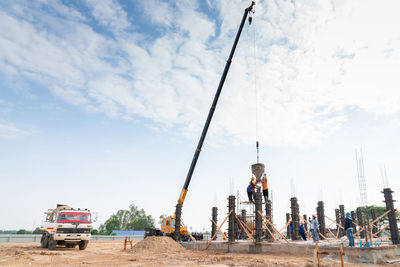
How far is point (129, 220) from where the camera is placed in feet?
315

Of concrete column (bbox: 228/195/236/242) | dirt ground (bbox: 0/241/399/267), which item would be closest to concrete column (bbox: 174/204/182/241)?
dirt ground (bbox: 0/241/399/267)

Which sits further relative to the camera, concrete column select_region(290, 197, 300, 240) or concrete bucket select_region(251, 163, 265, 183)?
concrete column select_region(290, 197, 300, 240)

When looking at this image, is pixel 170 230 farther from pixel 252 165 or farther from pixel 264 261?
pixel 264 261

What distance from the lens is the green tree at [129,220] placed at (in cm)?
9169

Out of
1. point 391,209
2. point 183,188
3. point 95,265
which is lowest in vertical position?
point 95,265

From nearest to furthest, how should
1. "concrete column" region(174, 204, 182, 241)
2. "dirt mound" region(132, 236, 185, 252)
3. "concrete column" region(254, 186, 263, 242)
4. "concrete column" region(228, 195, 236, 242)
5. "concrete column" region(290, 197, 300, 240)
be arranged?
"concrete column" region(254, 186, 263, 242)
"concrete column" region(228, 195, 236, 242)
"dirt mound" region(132, 236, 185, 252)
"concrete column" region(290, 197, 300, 240)
"concrete column" region(174, 204, 182, 241)

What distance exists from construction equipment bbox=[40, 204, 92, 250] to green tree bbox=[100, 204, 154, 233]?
7574 centimetres

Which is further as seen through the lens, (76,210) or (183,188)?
(183,188)

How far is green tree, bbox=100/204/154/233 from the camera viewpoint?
91.7 m

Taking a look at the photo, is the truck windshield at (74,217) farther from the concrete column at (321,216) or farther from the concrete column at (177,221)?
the concrete column at (321,216)

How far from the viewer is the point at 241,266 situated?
37.1 ft

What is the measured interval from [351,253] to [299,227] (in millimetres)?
8624

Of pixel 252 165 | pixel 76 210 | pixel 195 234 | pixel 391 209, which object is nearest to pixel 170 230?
pixel 195 234

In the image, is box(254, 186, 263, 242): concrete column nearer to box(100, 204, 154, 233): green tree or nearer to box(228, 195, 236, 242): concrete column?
box(228, 195, 236, 242): concrete column
